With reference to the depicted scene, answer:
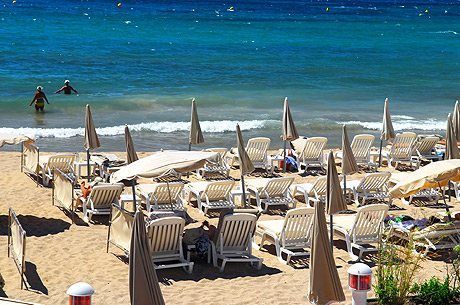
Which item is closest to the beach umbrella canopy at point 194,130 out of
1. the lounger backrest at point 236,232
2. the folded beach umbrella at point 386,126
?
the folded beach umbrella at point 386,126

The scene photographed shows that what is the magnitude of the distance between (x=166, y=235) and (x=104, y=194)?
9.26 feet

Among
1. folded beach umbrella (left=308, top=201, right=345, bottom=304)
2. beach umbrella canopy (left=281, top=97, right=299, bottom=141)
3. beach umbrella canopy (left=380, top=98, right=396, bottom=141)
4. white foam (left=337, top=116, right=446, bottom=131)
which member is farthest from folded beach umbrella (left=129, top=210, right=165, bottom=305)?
white foam (left=337, top=116, right=446, bottom=131)

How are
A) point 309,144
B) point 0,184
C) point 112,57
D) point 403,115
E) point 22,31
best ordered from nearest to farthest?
point 0,184
point 309,144
point 403,115
point 112,57
point 22,31

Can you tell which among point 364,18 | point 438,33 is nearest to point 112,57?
point 438,33

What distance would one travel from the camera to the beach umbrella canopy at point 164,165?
10172 millimetres

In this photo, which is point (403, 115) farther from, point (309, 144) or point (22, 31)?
point (22, 31)

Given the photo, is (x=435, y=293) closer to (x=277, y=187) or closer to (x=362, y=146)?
(x=277, y=187)

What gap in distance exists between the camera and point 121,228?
32.9 ft

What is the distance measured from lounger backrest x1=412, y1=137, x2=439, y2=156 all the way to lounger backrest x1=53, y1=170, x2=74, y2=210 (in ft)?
30.3

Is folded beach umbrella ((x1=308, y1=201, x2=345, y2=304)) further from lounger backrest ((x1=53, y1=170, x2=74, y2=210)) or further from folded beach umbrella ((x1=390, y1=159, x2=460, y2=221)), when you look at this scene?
lounger backrest ((x1=53, y1=170, x2=74, y2=210))

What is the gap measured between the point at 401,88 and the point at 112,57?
19259 mm

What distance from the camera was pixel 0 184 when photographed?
14266 millimetres

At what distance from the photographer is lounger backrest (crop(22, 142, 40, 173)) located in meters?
14.6

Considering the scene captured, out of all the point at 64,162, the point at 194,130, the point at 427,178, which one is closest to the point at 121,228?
the point at 427,178
